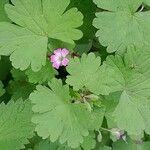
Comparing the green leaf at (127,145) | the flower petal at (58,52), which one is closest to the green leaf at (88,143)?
the green leaf at (127,145)

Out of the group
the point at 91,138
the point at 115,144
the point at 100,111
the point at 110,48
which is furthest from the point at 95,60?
the point at 115,144

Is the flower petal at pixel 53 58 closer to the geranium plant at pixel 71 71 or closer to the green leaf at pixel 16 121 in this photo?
the geranium plant at pixel 71 71

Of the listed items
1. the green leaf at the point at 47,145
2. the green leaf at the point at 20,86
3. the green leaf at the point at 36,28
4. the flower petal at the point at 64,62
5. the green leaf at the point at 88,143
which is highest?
the green leaf at the point at 36,28

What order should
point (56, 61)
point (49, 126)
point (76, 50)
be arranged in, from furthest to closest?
point (76, 50)
point (56, 61)
point (49, 126)

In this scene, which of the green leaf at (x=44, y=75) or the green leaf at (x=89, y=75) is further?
the green leaf at (x=44, y=75)

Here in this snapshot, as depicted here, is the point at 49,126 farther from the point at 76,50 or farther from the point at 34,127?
the point at 76,50

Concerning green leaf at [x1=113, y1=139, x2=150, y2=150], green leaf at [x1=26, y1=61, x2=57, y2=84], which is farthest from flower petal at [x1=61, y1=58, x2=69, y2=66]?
green leaf at [x1=113, y1=139, x2=150, y2=150]

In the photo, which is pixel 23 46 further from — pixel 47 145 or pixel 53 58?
pixel 47 145

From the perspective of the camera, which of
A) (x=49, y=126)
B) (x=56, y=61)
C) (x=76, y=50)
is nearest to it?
(x=49, y=126)

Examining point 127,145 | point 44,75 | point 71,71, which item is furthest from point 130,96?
point 127,145
